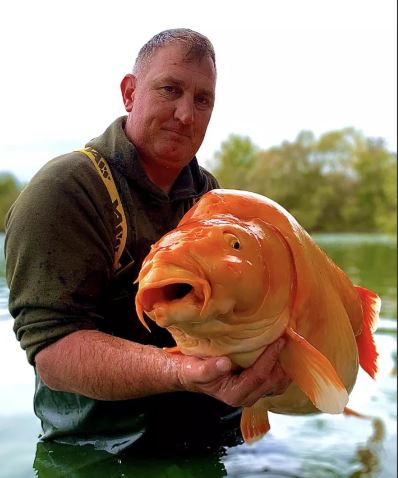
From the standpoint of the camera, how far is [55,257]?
6.61 feet

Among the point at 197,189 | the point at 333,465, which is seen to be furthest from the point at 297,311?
the point at 333,465

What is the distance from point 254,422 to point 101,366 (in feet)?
1.64

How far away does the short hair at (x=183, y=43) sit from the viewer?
87.4 inches

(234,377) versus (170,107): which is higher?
(170,107)

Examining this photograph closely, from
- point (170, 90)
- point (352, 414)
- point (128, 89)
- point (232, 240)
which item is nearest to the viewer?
point (232, 240)

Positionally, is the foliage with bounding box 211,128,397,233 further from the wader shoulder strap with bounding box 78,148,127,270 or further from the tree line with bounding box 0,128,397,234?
the wader shoulder strap with bounding box 78,148,127,270

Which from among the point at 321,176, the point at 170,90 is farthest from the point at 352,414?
the point at 321,176

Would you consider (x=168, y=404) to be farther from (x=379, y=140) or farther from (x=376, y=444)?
(x=379, y=140)

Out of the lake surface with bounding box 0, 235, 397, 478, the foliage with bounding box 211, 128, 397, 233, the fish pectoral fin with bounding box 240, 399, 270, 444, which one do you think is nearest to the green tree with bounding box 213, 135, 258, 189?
the foliage with bounding box 211, 128, 397, 233

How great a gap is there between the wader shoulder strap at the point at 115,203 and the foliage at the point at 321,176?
24.2 meters

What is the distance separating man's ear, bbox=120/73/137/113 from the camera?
8.02ft

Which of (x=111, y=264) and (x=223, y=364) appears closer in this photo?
(x=223, y=364)

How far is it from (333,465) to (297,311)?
1.60m

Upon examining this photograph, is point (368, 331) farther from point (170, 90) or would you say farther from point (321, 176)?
point (321, 176)
